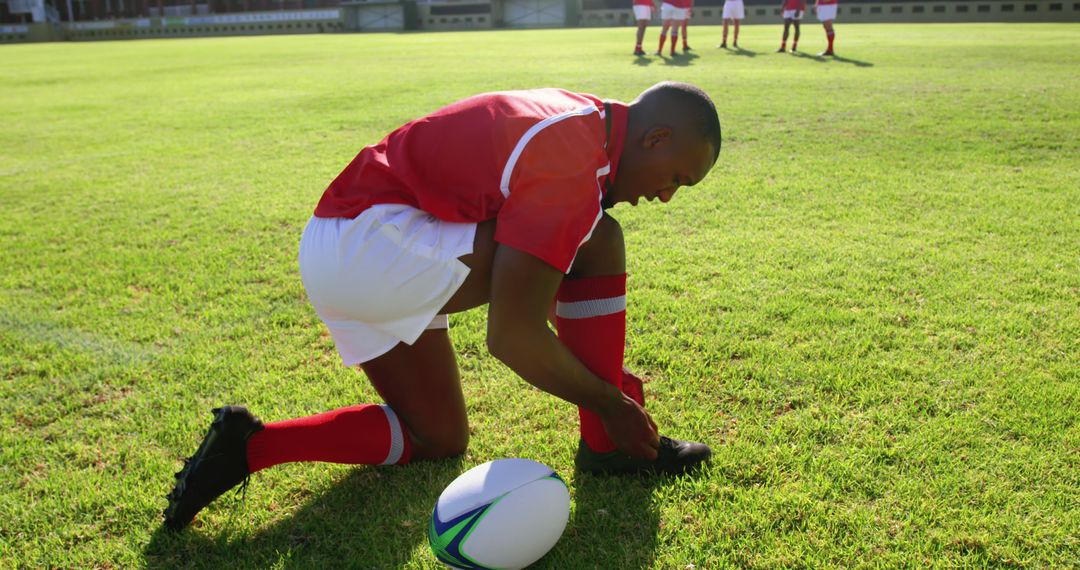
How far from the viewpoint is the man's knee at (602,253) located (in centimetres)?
228

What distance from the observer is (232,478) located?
7.71 feet

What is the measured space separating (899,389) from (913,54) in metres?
14.0

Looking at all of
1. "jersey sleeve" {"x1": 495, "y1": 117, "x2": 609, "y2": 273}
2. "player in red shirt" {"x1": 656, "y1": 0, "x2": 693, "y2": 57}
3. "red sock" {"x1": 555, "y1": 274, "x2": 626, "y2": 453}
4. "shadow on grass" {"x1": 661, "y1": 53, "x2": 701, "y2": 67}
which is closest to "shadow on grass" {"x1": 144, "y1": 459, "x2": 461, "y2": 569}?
"red sock" {"x1": 555, "y1": 274, "x2": 626, "y2": 453}

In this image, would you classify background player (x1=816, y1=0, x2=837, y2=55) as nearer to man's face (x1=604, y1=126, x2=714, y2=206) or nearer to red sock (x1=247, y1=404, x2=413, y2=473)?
man's face (x1=604, y1=126, x2=714, y2=206)

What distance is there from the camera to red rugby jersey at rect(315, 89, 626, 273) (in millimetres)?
1903

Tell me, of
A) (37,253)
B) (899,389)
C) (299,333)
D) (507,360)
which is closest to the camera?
(507,360)

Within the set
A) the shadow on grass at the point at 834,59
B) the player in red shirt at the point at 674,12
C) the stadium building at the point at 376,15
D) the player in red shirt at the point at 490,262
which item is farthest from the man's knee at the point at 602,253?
the stadium building at the point at 376,15

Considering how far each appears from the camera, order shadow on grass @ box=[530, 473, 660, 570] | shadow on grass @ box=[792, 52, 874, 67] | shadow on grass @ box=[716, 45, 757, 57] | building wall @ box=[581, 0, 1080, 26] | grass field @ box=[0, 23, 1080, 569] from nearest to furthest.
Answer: shadow on grass @ box=[530, 473, 660, 570]
grass field @ box=[0, 23, 1080, 569]
shadow on grass @ box=[792, 52, 874, 67]
shadow on grass @ box=[716, 45, 757, 57]
building wall @ box=[581, 0, 1080, 26]

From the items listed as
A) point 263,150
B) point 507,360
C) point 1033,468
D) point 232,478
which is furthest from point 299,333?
point 263,150

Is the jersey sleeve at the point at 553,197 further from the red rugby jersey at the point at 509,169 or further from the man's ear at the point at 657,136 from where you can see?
the man's ear at the point at 657,136

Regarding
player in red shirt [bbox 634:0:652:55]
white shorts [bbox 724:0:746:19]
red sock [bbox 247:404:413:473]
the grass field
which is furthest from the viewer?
white shorts [bbox 724:0:746:19]

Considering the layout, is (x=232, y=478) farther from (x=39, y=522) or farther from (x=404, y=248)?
(x=404, y=248)

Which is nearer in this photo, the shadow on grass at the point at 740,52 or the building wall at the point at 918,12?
the shadow on grass at the point at 740,52

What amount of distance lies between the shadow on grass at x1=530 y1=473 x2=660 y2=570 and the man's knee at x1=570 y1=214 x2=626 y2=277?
688mm
